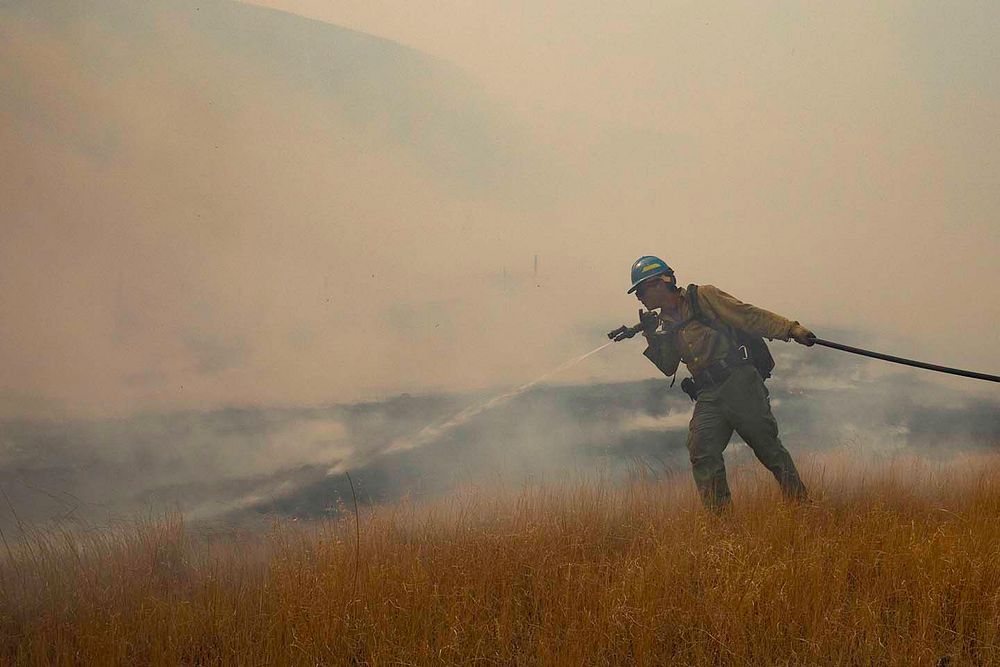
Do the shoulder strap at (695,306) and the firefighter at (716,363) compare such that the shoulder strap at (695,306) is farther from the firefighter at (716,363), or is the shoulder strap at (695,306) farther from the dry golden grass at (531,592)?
the dry golden grass at (531,592)

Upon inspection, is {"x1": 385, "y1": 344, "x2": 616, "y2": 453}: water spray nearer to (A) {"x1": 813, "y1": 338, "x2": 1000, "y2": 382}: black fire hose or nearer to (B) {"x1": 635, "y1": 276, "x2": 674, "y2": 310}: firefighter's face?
(B) {"x1": 635, "y1": 276, "x2": 674, "y2": 310}: firefighter's face

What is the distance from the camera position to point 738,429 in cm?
520

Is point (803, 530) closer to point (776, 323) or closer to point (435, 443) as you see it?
point (776, 323)

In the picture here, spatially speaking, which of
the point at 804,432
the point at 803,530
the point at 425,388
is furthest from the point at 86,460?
the point at 804,432

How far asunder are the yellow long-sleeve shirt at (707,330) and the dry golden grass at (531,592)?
1.00 m

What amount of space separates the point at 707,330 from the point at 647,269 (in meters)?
0.55

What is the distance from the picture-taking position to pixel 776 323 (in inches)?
199

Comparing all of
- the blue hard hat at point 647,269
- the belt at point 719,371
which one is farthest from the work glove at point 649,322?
the belt at point 719,371

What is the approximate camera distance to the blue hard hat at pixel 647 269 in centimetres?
540

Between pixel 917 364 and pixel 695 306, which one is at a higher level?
pixel 695 306

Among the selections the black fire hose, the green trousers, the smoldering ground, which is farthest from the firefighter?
the smoldering ground

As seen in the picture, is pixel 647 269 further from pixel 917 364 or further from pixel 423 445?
pixel 423 445

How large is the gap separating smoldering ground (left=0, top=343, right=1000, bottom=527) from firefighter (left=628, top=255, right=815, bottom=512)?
1.08 metres

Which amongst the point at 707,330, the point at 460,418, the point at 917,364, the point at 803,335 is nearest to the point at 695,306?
the point at 707,330
